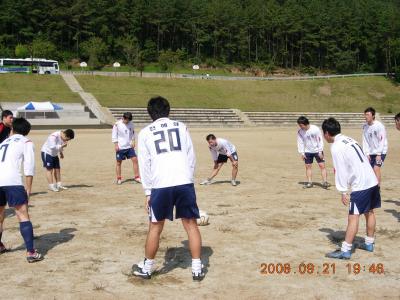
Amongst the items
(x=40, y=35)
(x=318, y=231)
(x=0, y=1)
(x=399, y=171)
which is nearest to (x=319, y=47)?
(x=40, y=35)

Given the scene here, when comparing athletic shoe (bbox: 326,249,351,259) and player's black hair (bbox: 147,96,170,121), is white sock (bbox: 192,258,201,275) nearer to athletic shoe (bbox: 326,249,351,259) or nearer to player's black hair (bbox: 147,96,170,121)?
player's black hair (bbox: 147,96,170,121)

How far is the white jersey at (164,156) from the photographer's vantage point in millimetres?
5211

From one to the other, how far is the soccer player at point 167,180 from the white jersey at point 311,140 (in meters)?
7.26

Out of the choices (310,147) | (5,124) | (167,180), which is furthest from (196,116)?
(167,180)

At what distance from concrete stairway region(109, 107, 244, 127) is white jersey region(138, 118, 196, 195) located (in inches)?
1364

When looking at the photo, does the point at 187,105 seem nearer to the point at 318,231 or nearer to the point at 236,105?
the point at 236,105

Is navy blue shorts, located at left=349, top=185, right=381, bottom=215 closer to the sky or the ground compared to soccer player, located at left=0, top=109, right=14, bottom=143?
closer to the ground

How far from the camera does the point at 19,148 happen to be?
6047 millimetres

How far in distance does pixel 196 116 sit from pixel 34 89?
17.8 m

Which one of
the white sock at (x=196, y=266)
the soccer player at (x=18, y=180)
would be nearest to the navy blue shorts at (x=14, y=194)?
the soccer player at (x=18, y=180)

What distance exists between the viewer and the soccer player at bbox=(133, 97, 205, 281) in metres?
5.21

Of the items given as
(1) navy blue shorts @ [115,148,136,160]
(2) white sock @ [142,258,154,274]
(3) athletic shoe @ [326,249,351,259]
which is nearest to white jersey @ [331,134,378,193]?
(3) athletic shoe @ [326,249,351,259]

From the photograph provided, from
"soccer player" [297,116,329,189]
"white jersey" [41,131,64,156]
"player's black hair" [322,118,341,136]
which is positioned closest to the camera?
"player's black hair" [322,118,341,136]
